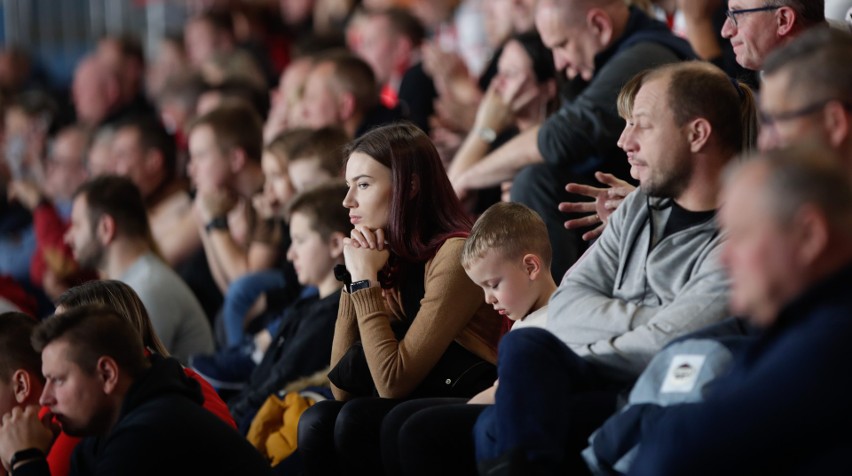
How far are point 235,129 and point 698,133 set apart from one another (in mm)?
3449

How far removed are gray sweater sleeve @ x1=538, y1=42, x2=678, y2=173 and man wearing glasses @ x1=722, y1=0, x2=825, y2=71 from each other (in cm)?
78

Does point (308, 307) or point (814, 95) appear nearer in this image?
point (814, 95)

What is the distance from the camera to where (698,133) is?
3.35 m

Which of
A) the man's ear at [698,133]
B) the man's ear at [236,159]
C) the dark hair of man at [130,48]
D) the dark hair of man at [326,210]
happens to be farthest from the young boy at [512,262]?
the dark hair of man at [130,48]

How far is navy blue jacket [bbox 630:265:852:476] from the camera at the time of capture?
2.43 metres

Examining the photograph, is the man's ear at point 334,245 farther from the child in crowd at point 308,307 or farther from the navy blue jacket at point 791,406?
the navy blue jacket at point 791,406

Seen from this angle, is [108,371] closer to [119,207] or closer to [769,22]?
[769,22]

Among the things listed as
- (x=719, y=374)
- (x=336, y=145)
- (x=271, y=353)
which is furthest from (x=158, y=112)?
(x=719, y=374)

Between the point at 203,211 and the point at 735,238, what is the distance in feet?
13.6

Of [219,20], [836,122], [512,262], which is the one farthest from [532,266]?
[219,20]

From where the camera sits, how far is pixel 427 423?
3.36m

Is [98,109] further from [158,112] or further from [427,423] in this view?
[427,423]

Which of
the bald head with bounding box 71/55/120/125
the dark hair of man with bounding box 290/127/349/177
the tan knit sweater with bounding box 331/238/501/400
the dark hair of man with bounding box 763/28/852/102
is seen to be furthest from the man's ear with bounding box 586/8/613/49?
the bald head with bounding box 71/55/120/125

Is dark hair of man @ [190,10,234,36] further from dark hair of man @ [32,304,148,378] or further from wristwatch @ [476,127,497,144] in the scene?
dark hair of man @ [32,304,148,378]
